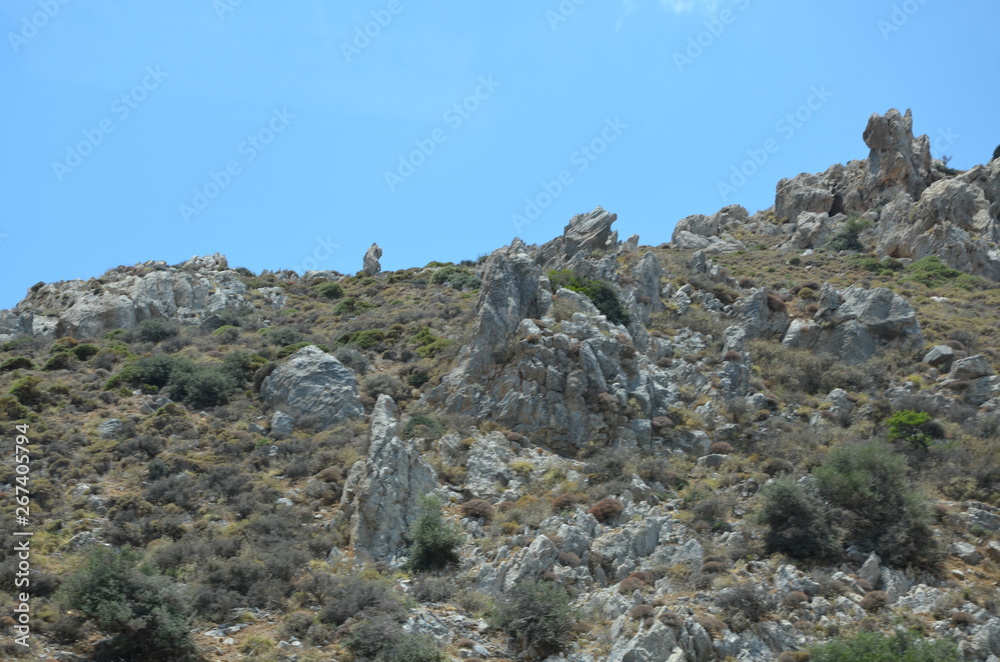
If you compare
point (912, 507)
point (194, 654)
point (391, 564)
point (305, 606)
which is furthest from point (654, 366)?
point (194, 654)

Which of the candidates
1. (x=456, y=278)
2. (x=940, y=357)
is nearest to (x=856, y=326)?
(x=940, y=357)

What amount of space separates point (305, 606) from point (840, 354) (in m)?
25.6

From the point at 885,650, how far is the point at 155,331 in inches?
1497

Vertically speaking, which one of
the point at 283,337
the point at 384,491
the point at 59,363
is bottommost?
the point at 384,491

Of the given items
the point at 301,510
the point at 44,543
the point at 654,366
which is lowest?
the point at 44,543

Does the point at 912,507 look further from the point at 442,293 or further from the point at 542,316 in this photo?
the point at 442,293

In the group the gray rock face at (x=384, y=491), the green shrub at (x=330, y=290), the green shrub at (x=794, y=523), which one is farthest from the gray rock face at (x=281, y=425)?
the green shrub at (x=330, y=290)

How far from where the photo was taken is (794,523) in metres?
21.8

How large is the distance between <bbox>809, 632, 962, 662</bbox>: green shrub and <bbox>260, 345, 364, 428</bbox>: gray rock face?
63.7ft

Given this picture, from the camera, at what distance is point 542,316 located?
32.1 meters

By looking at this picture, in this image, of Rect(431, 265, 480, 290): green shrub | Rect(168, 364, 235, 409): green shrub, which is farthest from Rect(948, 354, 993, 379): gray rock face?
Rect(168, 364, 235, 409): green shrub

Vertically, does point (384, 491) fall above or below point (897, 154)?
below

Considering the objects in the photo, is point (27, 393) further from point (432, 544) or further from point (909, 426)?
point (909, 426)

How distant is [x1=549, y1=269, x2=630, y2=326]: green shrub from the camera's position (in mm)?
35875
